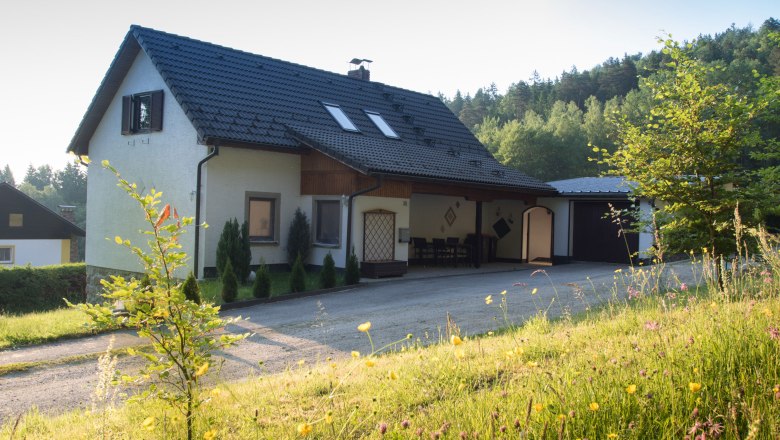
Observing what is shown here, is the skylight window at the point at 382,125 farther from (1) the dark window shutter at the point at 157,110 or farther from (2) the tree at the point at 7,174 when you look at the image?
(2) the tree at the point at 7,174

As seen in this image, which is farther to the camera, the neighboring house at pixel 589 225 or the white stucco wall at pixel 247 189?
the neighboring house at pixel 589 225

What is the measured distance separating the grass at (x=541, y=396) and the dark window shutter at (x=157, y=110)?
13.1 meters

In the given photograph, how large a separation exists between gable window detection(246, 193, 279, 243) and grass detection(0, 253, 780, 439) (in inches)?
464

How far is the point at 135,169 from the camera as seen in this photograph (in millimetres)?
18234

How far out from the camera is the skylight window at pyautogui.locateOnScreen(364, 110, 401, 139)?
20.9 meters

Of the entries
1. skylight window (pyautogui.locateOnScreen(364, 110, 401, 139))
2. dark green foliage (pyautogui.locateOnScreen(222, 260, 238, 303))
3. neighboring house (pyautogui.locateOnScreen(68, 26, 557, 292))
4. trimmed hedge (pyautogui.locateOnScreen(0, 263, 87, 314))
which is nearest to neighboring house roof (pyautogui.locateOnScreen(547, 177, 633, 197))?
neighboring house (pyautogui.locateOnScreen(68, 26, 557, 292))

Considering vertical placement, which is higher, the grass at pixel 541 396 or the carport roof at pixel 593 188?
the carport roof at pixel 593 188

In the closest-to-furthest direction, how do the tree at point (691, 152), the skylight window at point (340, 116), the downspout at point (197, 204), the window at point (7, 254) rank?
the tree at point (691, 152)
the downspout at point (197, 204)
the skylight window at point (340, 116)
the window at point (7, 254)

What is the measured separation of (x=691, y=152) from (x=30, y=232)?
34.2 m

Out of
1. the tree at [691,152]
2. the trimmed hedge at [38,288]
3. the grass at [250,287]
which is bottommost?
the trimmed hedge at [38,288]

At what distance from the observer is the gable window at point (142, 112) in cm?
1755

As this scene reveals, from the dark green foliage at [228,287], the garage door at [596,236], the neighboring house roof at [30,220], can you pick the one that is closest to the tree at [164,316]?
the dark green foliage at [228,287]

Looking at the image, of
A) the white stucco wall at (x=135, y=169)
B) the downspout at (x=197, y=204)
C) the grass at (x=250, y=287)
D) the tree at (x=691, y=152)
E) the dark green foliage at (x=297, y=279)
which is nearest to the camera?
the tree at (x=691, y=152)

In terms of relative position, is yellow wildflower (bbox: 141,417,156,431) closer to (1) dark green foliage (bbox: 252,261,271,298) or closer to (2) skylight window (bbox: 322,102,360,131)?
(1) dark green foliage (bbox: 252,261,271,298)
